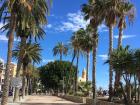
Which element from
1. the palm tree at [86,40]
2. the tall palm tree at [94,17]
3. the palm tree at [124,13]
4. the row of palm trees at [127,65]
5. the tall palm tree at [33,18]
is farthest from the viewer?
the palm tree at [86,40]

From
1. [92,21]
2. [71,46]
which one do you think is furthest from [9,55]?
[71,46]

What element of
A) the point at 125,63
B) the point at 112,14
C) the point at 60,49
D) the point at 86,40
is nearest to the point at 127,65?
the point at 125,63

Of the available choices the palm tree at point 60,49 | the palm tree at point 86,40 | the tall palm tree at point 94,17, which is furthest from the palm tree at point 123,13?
the palm tree at point 60,49

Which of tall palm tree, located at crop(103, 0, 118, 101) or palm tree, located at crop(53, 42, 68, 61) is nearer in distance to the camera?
tall palm tree, located at crop(103, 0, 118, 101)

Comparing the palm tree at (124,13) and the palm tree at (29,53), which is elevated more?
the palm tree at (124,13)

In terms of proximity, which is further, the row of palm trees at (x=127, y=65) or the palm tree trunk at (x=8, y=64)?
the row of palm trees at (x=127, y=65)

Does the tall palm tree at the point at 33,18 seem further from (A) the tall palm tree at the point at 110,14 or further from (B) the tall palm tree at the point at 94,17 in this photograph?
(A) the tall palm tree at the point at 110,14

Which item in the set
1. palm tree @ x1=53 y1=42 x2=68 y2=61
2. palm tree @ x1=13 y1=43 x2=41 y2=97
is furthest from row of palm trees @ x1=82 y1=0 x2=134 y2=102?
palm tree @ x1=53 y1=42 x2=68 y2=61

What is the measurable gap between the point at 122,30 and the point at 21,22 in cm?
1824

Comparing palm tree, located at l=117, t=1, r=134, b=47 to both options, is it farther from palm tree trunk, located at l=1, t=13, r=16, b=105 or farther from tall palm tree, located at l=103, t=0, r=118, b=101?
palm tree trunk, located at l=1, t=13, r=16, b=105

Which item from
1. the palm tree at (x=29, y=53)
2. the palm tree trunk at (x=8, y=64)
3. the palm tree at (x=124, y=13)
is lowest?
the palm tree trunk at (x=8, y=64)

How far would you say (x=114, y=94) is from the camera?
46.3m

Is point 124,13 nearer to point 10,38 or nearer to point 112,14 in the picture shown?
point 112,14

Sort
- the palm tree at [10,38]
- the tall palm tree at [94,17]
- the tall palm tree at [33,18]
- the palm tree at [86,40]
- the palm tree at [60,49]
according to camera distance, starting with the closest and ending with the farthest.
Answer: the palm tree at [10,38] < the tall palm tree at [33,18] < the tall palm tree at [94,17] < the palm tree at [86,40] < the palm tree at [60,49]
